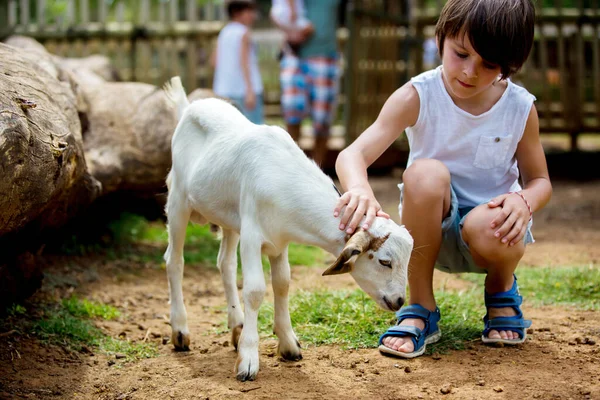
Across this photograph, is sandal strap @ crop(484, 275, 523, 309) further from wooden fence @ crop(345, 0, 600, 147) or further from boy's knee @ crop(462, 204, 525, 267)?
wooden fence @ crop(345, 0, 600, 147)

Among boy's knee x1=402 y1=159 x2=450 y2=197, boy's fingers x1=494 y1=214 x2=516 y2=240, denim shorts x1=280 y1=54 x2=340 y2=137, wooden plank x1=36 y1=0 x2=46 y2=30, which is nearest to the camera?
boy's fingers x1=494 y1=214 x2=516 y2=240

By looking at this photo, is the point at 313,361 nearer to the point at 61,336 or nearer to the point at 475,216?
the point at 475,216

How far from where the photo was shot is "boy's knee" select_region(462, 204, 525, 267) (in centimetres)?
318

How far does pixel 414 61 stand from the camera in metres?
9.48

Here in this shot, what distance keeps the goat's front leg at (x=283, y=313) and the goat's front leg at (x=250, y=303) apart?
0.21m

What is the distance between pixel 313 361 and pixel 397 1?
7239mm

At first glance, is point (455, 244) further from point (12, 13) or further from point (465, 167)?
point (12, 13)

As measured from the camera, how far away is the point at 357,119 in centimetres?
946

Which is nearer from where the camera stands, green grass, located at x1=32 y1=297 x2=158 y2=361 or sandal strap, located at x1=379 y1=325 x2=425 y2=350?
sandal strap, located at x1=379 y1=325 x2=425 y2=350

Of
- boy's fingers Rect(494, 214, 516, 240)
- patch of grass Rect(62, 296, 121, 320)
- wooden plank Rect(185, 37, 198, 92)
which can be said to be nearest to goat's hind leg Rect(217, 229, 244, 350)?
patch of grass Rect(62, 296, 121, 320)

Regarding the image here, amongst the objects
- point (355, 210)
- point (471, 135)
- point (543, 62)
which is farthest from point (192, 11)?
point (355, 210)

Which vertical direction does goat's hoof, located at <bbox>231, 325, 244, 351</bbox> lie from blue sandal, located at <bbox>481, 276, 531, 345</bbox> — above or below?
below

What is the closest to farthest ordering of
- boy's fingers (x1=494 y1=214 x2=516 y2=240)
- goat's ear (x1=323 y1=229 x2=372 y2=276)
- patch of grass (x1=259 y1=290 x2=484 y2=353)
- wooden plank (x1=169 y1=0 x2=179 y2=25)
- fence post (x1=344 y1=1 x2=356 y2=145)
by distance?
1. goat's ear (x1=323 y1=229 x2=372 y2=276)
2. boy's fingers (x1=494 y1=214 x2=516 y2=240)
3. patch of grass (x1=259 y1=290 x2=484 y2=353)
4. fence post (x1=344 y1=1 x2=356 y2=145)
5. wooden plank (x1=169 y1=0 x2=179 y2=25)

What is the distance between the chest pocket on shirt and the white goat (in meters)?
0.71
